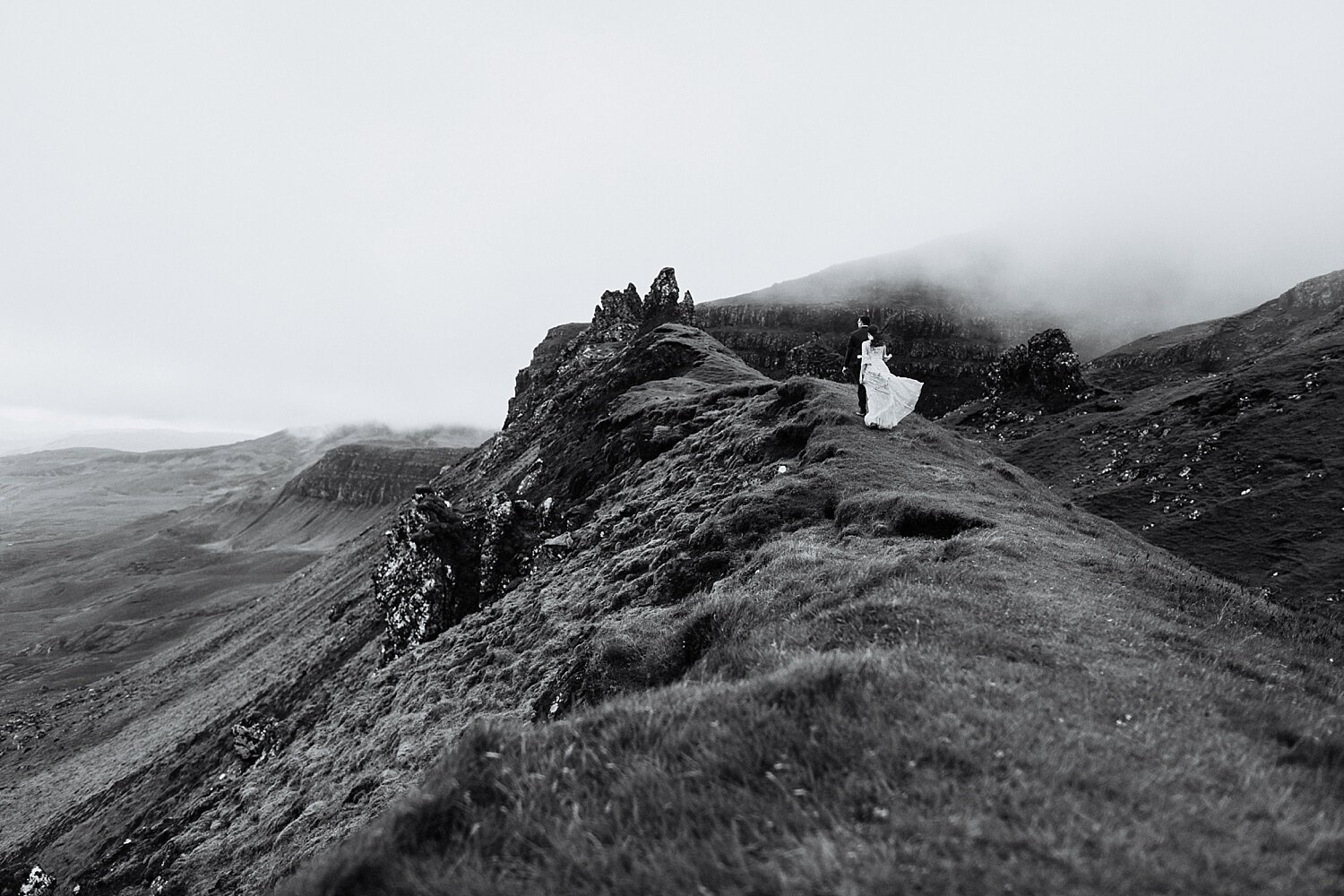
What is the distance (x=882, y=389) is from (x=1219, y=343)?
99.0 m

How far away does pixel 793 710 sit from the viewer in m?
5.37

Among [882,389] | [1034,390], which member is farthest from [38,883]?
[1034,390]

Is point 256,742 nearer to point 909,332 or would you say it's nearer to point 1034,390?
point 1034,390

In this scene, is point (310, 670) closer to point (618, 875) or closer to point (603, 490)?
point (603, 490)

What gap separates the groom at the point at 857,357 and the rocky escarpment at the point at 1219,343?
6735cm

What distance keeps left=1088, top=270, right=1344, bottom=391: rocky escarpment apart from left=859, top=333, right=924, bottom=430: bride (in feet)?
217

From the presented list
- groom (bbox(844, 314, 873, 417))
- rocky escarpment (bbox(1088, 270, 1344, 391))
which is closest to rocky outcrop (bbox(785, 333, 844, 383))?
rocky escarpment (bbox(1088, 270, 1344, 391))

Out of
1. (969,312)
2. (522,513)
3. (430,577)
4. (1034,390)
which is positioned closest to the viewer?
(430,577)

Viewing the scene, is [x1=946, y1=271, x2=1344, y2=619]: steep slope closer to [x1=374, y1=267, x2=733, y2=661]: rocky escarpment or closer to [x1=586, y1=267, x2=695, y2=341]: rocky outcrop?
[x1=374, y1=267, x2=733, y2=661]: rocky escarpment

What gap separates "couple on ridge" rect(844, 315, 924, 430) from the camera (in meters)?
22.0

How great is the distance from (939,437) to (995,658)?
1920 centimetres

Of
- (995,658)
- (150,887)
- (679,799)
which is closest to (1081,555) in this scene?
(995,658)

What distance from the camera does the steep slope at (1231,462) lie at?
91.7ft

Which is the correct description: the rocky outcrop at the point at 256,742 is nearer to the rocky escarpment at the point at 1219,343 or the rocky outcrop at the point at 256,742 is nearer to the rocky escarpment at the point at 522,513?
the rocky escarpment at the point at 522,513
